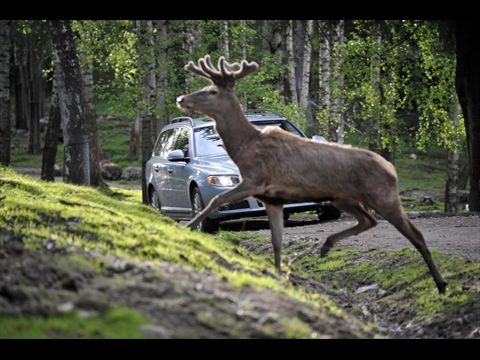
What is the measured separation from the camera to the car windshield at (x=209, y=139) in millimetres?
19344

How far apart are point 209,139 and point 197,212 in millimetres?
1512

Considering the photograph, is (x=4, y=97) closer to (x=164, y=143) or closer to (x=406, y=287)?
(x=164, y=143)

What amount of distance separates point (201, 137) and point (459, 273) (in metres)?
8.12

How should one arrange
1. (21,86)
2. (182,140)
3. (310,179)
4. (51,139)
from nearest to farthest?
1. (310,179)
2. (182,140)
3. (51,139)
4. (21,86)

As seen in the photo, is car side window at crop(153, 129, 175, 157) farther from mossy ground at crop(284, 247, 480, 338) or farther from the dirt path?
mossy ground at crop(284, 247, 480, 338)

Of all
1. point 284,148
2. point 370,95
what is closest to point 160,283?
point 284,148

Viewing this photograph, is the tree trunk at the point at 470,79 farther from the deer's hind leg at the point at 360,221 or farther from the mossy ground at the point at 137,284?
the mossy ground at the point at 137,284

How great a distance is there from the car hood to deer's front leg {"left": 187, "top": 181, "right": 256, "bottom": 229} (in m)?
6.46

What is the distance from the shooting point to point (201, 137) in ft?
64.3

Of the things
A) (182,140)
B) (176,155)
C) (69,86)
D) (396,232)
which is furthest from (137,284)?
(69,86)

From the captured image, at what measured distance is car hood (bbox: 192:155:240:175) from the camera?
1845 centimetres

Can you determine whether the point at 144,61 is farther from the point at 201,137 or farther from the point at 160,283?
the point at 160,283

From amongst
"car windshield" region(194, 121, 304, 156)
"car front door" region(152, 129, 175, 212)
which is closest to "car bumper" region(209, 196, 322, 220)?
"car windshield" region(194, 121, 304, 156)

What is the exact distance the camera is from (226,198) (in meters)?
11.7
